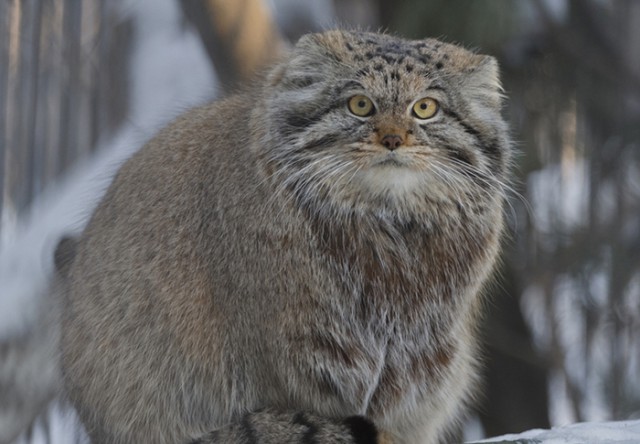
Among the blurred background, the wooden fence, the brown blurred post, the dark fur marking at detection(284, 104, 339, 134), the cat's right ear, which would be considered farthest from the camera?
the wooden fence

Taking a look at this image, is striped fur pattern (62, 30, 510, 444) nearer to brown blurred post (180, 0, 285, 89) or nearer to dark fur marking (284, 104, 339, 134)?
dark fur marking (284, 104, 339, 134)

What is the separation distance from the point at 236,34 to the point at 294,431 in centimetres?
468

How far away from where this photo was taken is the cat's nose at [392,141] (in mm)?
4031

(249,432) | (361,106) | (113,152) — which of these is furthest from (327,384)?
(113,152)

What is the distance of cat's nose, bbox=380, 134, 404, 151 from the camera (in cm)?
403

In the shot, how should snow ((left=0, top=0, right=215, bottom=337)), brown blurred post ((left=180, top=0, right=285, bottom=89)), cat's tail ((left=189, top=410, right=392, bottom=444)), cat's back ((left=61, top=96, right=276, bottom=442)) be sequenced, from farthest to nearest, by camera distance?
brown blurred post ((left=180, top=0, right=285, bottom=89)) < snow ((left=0, top=0, right=215, bottom=337)) < cat's back ((left=61, top=96, right=276, bottom=442)) < cat's tail ((left=189, top=410, right=392, bottom=444))

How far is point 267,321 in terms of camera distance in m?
4.29

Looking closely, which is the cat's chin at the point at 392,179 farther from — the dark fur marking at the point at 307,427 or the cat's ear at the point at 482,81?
the dark fur marking at the point at 307,427

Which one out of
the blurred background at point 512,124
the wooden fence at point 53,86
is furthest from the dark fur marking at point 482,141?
the wooden fence at point 53,86

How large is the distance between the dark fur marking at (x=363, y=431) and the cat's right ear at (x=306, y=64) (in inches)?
50.0

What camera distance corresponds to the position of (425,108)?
165 inches

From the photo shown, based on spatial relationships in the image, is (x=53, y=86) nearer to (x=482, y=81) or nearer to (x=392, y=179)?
(x=482, y=81)

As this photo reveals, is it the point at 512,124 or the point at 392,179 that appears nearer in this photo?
the point at 392,179

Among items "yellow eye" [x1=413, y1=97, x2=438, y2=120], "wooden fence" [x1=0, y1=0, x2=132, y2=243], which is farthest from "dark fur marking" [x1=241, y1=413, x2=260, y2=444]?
"wooden fence" [x1=0, y1=0, x2=132, y2=243]
